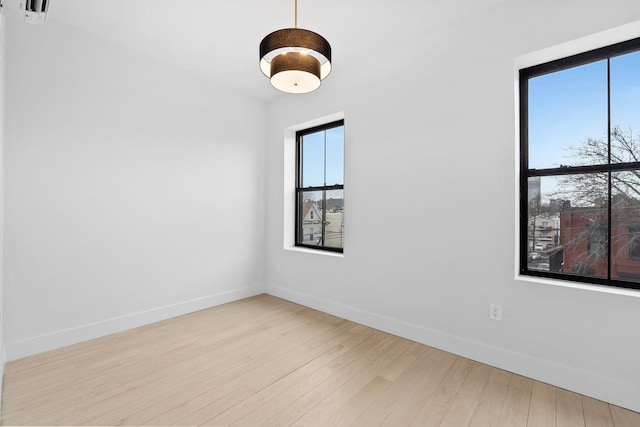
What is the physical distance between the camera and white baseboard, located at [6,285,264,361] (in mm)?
2426

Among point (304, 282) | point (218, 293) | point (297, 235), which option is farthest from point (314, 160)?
point (218, 293)

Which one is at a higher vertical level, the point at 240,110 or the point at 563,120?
the point at 240,110

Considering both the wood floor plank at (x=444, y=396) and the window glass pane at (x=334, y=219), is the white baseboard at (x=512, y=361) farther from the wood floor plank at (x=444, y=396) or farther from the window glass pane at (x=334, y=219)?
the window glass pane at (x=334, y=219)

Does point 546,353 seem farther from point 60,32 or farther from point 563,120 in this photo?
point 60,32

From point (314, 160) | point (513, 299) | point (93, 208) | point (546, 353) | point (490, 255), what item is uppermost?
point (314, 160)

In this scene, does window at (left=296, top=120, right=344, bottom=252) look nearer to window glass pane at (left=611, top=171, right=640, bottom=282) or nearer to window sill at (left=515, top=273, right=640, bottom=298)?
window sill at (left=515, top=273, right=640, bottom=298)

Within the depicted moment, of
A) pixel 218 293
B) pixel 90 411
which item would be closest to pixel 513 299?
pixel 90 411

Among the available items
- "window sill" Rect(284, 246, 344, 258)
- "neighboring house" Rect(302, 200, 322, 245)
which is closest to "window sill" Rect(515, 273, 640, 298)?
"window sill" Rect(284, 246, 344, 258)

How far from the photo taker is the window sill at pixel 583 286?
1.91 meters

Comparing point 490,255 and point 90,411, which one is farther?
point 490,255

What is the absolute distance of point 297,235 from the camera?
423cm

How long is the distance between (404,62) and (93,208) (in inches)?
128

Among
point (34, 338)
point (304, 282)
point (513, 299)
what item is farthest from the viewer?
point (304, 282)

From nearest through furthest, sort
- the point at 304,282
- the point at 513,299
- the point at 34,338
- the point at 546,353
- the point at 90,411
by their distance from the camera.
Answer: the point at 90,411
the point at 546,353
the point at 513,299
the point at 34,338
the point at 304,282
